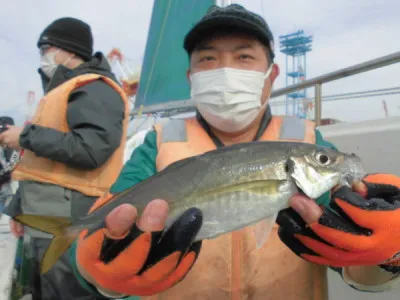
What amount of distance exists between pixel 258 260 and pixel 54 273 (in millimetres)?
1697

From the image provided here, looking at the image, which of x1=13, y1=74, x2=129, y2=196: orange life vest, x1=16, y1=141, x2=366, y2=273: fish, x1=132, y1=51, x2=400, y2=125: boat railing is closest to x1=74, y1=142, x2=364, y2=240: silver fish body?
x1=16, y1=141, x2=366, y2=273: fish

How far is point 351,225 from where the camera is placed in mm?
1312

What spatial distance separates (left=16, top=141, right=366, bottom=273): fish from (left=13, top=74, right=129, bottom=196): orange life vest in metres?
1.42

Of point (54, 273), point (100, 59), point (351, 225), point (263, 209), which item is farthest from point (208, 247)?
point (100, 59)

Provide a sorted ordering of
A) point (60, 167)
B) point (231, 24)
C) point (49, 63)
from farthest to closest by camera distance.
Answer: point (49, 63)
point (60, 167)
point (231, 24)

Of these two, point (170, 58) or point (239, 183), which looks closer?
point (239, 183)

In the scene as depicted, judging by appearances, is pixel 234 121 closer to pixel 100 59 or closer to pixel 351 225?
pixel 351 225

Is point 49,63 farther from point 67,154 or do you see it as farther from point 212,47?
point 212,47

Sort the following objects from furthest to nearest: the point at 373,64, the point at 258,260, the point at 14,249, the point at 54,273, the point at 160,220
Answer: the point at 14,249
the point at 54,273
the point at 373,64
the point at 258,260
the point at 160,220

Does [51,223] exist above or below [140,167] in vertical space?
below

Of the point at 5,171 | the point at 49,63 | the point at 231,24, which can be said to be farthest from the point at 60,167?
the point at 5,171

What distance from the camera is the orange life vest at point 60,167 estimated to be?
277cm

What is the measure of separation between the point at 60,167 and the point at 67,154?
24 centimetres

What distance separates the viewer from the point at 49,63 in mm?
3223
